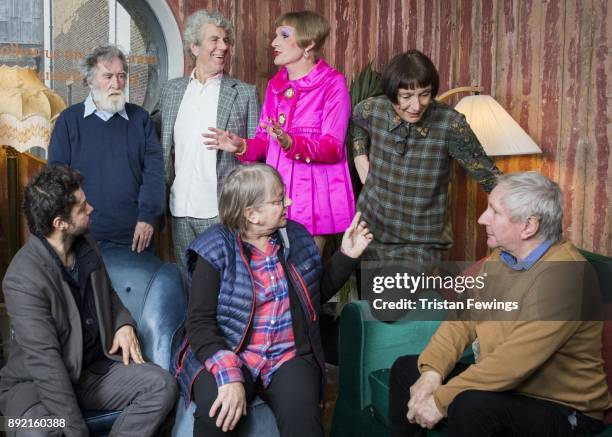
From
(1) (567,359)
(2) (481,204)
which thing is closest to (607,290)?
(1) (567,359)

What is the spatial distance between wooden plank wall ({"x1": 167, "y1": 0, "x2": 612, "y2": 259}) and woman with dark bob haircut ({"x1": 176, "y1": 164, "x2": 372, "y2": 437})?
5.85 ft

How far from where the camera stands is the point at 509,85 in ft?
13.5

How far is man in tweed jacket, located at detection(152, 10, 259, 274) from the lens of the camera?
3273 millimetres

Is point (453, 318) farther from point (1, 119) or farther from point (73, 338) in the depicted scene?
point (1, 119)

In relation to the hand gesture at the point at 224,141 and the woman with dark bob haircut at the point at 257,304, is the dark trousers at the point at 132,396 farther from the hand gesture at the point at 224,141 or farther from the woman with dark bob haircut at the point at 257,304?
the hand gesture at the point at 224,141

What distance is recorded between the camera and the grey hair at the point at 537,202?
2.19 meters

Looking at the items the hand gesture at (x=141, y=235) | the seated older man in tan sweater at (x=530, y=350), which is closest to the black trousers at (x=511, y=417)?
the seated older man in tan sweater at (x=530, y=350)

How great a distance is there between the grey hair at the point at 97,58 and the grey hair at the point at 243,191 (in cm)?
90

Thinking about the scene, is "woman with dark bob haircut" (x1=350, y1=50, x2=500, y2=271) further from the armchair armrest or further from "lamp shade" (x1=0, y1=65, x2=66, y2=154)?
"lamp shade" (x1=0, y1=65, x2=66, y2=154)

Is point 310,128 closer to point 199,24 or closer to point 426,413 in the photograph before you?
point 199,24

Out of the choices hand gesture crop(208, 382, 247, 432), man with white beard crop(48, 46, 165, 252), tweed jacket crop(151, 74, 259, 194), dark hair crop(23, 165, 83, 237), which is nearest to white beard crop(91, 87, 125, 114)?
man with white beard crop(48, 46, 165, 252)

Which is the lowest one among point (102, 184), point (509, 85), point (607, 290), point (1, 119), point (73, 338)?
point (73, 338)

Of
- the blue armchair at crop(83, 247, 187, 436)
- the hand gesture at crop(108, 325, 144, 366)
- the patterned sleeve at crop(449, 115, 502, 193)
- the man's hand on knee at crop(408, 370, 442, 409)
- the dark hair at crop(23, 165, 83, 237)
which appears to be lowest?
the man's hand on knee at crop(408, 370, 442, 409)

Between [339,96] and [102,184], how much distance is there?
103cm
